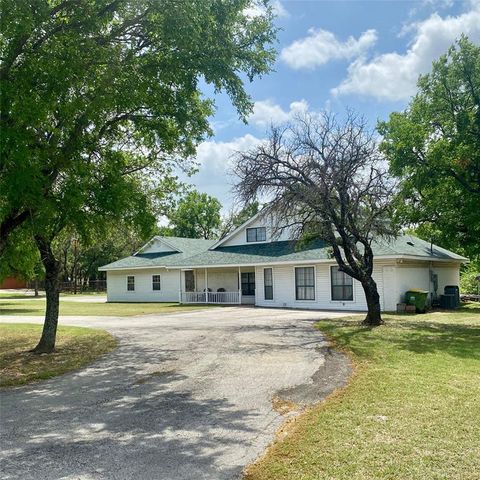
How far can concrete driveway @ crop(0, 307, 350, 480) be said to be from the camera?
15.9ft

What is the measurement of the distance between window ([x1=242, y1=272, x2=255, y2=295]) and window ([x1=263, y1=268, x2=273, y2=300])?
3.34 meters

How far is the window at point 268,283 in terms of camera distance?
26.8 meters

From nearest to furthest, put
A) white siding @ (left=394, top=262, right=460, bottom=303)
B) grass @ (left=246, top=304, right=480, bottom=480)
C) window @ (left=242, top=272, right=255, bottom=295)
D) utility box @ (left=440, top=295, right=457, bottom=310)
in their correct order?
grass @ (left=246, top=304, right=480, bottom=480) < white siding @ (left=394, top=262, right=460, bottom=303) < utility box @ (left=440, top=295, right=457, bottom=310) < window @ (left=242, top=272, right=255, bottom=295)

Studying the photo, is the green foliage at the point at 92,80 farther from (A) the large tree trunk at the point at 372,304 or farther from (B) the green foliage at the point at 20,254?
(A) the large tree trunk at the point at 372,304

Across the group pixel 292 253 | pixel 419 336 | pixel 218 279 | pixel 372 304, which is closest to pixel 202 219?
pixel 218 279

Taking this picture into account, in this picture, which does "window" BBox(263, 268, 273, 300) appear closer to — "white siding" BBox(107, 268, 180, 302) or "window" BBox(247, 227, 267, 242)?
"window" BBox(247, 227, 267, 242)

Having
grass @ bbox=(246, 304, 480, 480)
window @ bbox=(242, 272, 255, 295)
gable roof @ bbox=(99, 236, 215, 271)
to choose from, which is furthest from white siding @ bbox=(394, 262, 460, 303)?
gable roof @ bbox=(99, 236, 215, 271)

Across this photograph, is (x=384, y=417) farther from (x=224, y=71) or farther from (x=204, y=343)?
(x=204, y=343)

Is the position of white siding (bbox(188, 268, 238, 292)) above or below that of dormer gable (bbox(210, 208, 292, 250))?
below

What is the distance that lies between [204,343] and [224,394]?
5371 millimetres

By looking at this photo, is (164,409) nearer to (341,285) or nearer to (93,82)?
(93,82)

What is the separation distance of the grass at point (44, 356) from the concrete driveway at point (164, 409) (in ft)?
1.77

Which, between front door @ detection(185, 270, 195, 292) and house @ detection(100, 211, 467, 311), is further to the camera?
front door @ detection(185, 270, 195, 292)

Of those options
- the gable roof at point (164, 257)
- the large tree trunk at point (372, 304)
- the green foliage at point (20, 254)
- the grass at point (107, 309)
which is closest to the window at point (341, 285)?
the large tree trunk at point (372, 304)
